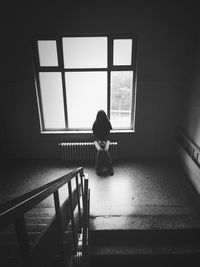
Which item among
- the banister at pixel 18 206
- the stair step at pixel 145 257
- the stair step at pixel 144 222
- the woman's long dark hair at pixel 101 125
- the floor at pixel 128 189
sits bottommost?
the stair step at pixel 145 257

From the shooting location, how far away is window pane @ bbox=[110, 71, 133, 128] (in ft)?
14.8

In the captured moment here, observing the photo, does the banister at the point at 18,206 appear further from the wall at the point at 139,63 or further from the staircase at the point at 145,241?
the wall at the point at 139,63

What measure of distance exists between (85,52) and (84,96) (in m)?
0.97

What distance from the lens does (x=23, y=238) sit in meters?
0.89

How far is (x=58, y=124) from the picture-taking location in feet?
16.1

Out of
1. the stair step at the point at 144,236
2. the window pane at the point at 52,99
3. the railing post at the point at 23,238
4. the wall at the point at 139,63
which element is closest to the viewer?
the railing post at the point at 23,238

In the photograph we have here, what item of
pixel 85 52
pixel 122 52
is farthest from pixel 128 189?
pixel 85 52

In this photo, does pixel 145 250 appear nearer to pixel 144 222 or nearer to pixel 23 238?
pixel 144 222

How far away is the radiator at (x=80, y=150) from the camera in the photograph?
4.74 m

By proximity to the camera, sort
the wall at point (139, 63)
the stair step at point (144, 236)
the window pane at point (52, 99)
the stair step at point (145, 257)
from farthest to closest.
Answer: the window pane at point (52, 99)
the wall at point (139, 63)
the stair step at point (144, 236)
the stair step at point (145, 257)

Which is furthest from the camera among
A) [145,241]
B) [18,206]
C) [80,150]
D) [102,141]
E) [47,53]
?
[80,150]

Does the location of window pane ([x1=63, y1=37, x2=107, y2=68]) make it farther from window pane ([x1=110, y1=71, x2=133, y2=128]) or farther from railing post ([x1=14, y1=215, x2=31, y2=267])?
railing post ([x1=14, y1=215, x2=31, y2=267])

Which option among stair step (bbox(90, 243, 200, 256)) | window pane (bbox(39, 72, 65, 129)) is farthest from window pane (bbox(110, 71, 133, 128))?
stair step (bbox(90, 243, 200, 256))

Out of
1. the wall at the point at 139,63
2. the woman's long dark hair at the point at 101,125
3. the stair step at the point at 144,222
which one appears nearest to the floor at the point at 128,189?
the stair step at the point at 144,222
